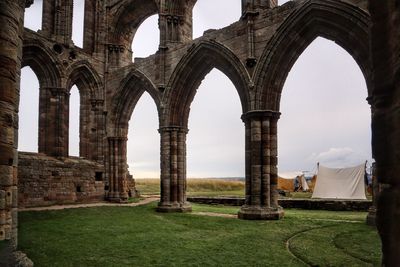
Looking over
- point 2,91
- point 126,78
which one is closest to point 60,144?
point 126,78

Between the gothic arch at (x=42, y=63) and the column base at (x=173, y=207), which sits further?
the gothic arch at (x=42, y=63)

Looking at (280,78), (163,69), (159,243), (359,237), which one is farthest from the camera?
(163,69)

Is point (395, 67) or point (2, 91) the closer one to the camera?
point (395, 67)

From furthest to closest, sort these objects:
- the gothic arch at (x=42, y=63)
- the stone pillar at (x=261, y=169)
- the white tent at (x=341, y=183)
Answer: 1. the white tent at (x=341, y=183)
2. the gothic arch at (x=42, y=63)
3. the stone pillar at (x=261, y=169)

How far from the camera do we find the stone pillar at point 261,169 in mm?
9359

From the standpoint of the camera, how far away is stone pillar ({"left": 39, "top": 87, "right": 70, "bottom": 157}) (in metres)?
13.4

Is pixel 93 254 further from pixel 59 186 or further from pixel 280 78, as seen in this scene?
pixel 59 186

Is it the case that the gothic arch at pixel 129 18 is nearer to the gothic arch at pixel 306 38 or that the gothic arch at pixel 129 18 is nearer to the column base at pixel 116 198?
the column base at pixel 116 198

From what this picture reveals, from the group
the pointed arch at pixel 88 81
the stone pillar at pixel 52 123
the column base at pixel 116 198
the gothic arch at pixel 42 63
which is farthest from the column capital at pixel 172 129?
the gothic arch at pixel 42 63

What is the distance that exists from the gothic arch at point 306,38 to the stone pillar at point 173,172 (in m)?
3.65

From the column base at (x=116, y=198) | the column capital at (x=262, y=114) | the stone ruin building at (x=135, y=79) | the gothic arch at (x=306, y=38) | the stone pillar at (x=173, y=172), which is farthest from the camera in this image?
the column base at (x=116, y=198)

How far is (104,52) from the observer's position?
15633 mm

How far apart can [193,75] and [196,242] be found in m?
7.36

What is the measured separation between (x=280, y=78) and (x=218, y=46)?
92.9 inches
